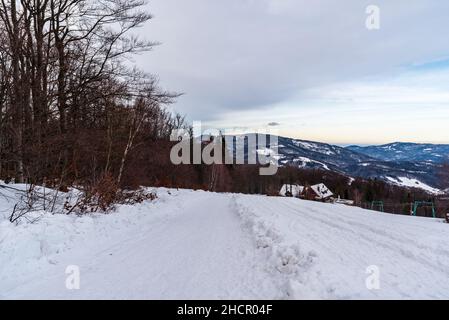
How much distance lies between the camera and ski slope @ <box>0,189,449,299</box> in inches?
202

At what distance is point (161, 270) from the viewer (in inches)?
250

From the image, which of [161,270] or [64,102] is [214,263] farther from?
[64,102]

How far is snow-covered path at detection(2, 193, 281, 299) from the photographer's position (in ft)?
16.9

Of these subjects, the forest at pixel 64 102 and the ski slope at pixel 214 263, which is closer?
the ski slope at pixel 214 263

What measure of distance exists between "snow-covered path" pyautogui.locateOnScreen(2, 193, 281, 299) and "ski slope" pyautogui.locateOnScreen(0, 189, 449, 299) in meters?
0.02

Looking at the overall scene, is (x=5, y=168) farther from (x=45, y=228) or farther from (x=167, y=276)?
(x=167, y=276)

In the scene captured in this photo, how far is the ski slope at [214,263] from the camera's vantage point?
5.13 metres

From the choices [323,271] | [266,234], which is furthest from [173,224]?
[323,271]

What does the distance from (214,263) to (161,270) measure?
1045mm

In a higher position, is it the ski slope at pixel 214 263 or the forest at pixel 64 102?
the forest at pixel 64 102

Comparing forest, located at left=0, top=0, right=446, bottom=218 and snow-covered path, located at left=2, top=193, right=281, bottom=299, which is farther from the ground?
forest, located at left=0, top=0, right=446, bottom=218

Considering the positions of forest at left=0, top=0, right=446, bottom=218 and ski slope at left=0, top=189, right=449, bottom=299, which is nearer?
ski slope at left=0, top=189, right=449, bottom=299

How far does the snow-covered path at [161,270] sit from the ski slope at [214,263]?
0.05ft
